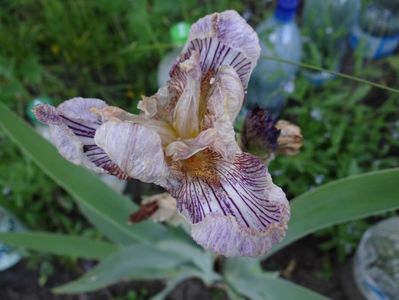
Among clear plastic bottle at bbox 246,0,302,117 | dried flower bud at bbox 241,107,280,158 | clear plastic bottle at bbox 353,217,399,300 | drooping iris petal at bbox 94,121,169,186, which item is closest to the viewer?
drooping iris petal at bbox 94,121,169,186

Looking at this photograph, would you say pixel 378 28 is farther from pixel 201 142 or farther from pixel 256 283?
pixel 201 142

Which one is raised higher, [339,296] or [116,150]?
[116,150]

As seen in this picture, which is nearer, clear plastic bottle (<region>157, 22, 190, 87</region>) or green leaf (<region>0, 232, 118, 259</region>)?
green leaf (<region>0, 232, 118, 259</region>)

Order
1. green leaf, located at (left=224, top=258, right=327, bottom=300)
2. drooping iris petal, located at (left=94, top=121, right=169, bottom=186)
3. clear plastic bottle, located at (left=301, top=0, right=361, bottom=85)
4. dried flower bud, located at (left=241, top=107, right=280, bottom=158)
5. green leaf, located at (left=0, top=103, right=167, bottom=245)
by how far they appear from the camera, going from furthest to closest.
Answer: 1. clear plastic bottle, located at (left=301, top=0, right=361, bottom=85)
2. green leaf, located at (left=224, top=258, right=327, bottom=300)
3. green leaf, located at (left=0, top=103, right=167, bottom=245)
4. dried flower bud, located at (left=241, top=107, right=280, bottom=158)
5. drooping iris petal, located at (left=94, top=121, right=169, bottom=186)

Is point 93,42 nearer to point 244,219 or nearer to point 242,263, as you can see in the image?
point 242,263

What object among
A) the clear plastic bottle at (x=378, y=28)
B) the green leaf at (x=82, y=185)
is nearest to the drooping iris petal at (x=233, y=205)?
the green leaf at (x=82, y=185)

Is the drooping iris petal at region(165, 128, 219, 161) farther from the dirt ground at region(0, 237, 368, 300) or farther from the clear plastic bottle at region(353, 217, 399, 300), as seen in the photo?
the dirt ground at region(0, 237, 368, 300)

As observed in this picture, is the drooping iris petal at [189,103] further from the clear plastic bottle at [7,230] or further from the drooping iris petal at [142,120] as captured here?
the clear plastic bottle at [7,230]

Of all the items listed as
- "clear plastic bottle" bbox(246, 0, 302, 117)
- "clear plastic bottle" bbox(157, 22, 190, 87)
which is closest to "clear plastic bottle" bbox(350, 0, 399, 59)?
"clear plastic bottle" bbox(246, 0, 302, 117)

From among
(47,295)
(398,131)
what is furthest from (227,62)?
(47,295)
